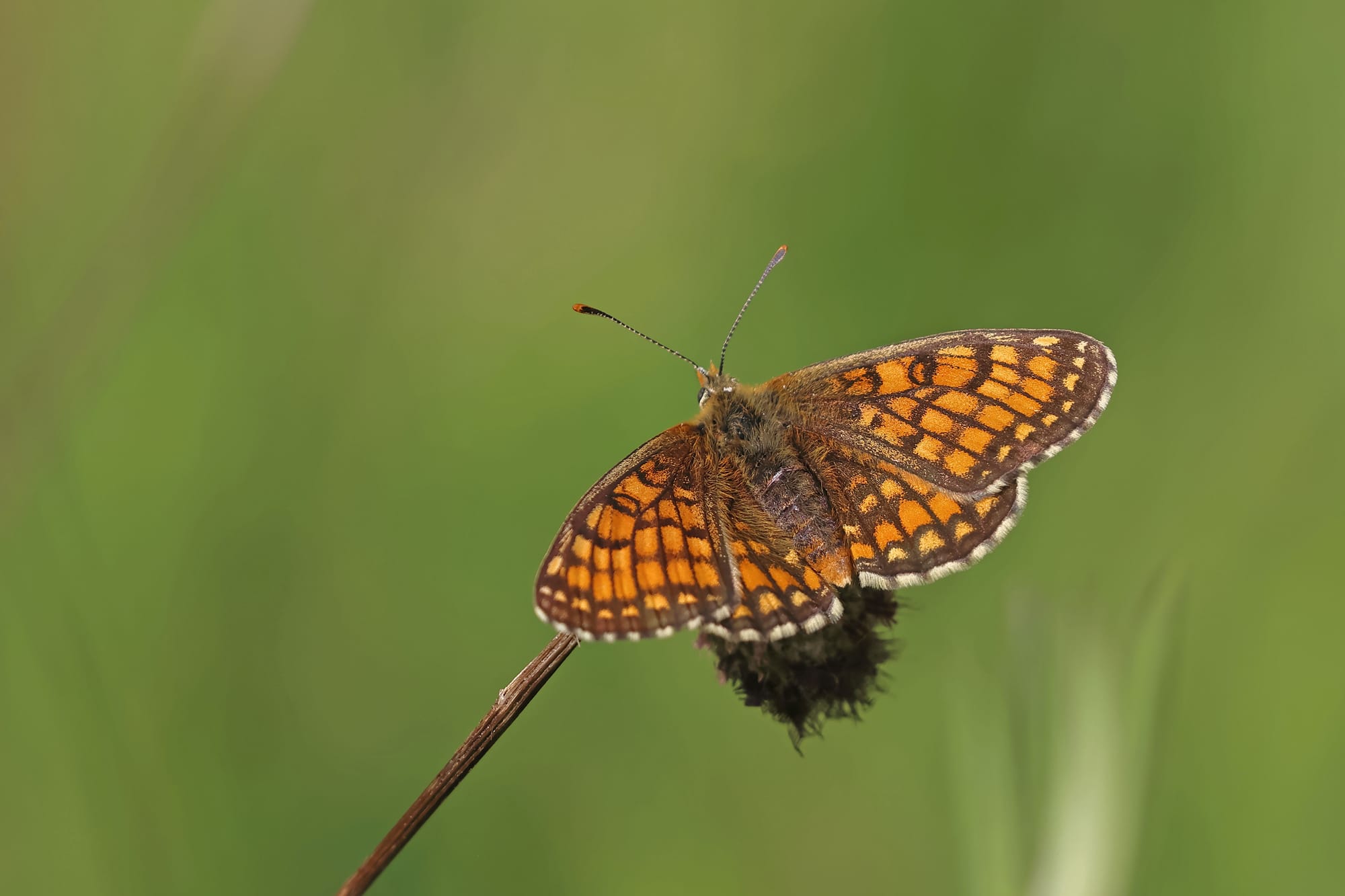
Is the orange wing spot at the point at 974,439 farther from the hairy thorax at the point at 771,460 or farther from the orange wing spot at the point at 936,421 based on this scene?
the hairy thorax at the point at 771,460

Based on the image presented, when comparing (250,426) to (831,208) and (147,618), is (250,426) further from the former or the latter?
(831,208)

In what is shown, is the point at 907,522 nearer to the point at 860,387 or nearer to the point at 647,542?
the point at 860,387

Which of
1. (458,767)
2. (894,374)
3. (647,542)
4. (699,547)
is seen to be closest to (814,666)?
(699,547)

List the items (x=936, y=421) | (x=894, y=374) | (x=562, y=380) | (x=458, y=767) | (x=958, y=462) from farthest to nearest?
1. (x=562, y=380)
2. (x=894, y=374)
3. (x=936, y=421)
4. (x=958, y=462)
5. (x=458, y=767)

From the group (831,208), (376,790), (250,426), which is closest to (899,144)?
(831,208)

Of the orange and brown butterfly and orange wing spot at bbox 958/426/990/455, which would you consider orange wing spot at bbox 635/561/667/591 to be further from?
orange wing spot at bbox 958/426/990/455

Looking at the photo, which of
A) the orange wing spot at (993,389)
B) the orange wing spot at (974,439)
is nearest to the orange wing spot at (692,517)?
the orange wing spot at (974,439)
